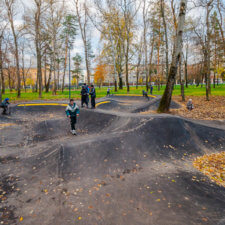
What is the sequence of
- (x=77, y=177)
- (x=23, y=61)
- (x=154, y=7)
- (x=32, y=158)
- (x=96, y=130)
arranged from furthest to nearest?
(x=23, y=61) → (x=154, y=7) → (x=96, y=130) → (x=32, y=158) → (x=77, y=177)

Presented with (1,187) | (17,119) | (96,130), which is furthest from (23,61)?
(1,187)

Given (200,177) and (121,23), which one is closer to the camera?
(200,177)

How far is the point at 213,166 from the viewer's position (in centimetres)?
578

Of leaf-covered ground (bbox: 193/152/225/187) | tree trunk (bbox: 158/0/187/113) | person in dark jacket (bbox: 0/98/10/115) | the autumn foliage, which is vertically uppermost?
the autumn foliage

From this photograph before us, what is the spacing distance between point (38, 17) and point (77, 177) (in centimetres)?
2070

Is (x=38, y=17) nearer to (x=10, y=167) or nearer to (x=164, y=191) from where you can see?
(x=10, y=167)

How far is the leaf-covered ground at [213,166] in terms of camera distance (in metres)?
5.10

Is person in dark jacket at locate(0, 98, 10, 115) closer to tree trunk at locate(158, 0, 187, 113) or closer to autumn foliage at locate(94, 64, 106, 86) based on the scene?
tree trunk at locate(158, 0, 187, 113)

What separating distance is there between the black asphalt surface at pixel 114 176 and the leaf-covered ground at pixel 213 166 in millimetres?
339

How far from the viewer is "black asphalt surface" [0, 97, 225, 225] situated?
3553 mm

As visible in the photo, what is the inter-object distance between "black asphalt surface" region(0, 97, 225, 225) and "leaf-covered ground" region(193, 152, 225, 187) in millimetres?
339

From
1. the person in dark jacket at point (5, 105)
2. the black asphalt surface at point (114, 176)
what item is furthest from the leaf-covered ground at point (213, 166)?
the person in dark jacket at point (5, 105)

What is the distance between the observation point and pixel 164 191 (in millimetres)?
4312

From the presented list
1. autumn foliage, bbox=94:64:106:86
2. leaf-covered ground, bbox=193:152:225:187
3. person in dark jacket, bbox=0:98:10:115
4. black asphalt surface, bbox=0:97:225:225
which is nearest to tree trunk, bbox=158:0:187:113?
black asphalt surface, bbox=0:97:225:225
